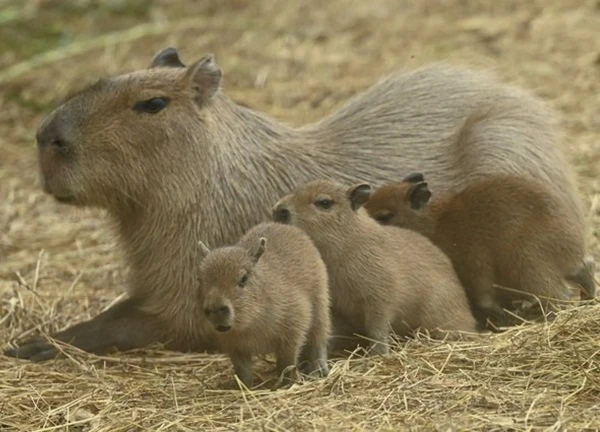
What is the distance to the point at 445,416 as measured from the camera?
496 centimetres

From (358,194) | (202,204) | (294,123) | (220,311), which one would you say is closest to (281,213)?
(358,194)

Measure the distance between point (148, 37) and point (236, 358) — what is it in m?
6.97

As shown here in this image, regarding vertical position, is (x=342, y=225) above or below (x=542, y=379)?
above

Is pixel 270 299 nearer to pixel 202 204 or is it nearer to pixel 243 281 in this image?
pixel 243 281

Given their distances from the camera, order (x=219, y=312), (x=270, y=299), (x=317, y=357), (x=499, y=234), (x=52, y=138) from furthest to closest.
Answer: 1. (x=499, y=234)
2. (x=52, y=138)
3. (x=317, y=357)
4. (x=270, y=299)
5. (x=219, y=312)

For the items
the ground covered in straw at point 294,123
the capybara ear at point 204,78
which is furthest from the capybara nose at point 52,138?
the ground covered in straw at point 294,123

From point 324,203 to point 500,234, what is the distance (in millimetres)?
856

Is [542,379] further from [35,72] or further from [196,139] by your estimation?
[35,72]

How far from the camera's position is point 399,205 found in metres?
6.45

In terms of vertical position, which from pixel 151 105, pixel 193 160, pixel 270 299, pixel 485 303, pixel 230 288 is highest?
pixel 151 105

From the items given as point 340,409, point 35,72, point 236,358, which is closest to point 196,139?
point 236,358

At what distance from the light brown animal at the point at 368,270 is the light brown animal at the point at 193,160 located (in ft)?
1.83

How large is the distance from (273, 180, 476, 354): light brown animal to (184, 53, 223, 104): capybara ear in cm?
69

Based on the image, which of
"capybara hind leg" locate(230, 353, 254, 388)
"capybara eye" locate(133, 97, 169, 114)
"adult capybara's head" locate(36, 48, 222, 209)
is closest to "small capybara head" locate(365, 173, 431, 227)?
"adult capybara's head" locate(36, 48, 222, 209)
